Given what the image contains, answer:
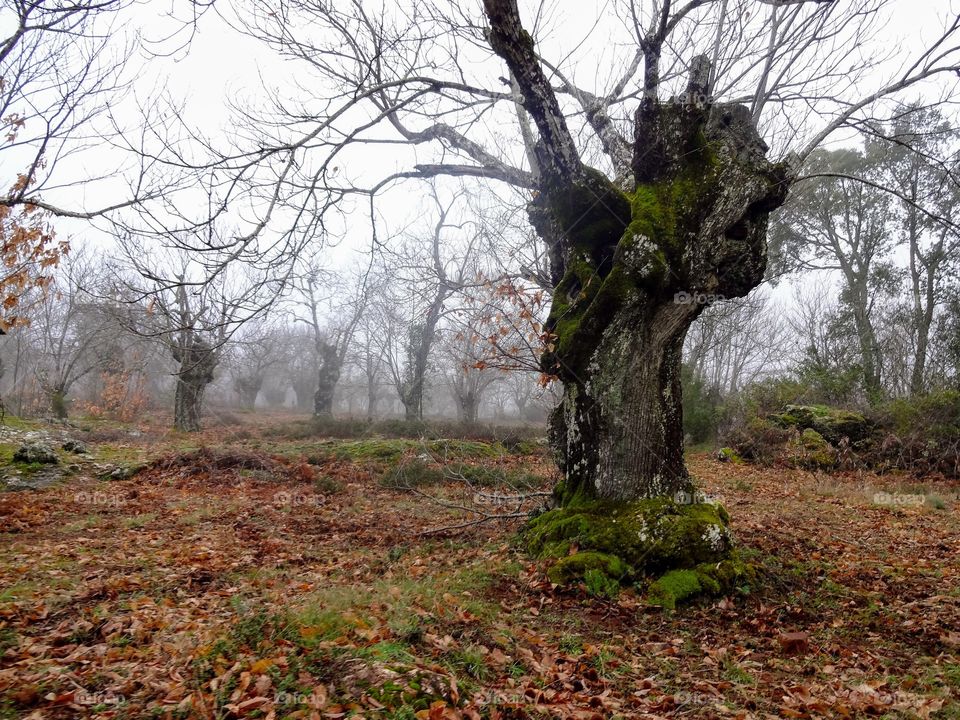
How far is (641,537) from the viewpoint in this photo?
508cm

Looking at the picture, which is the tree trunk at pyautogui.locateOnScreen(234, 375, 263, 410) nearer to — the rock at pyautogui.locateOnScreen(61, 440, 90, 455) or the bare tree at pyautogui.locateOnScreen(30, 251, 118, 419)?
the bare tree at pyautogui.locateOnScreen(30, 251, 118, 419)

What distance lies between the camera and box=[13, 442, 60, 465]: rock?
10008 millimetres

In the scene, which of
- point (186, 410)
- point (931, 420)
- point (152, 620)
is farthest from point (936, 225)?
point (186, 410)

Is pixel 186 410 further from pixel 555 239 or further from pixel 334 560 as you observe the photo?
pixel 555 239

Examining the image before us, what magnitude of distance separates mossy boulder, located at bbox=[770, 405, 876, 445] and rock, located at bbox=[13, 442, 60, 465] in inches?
670

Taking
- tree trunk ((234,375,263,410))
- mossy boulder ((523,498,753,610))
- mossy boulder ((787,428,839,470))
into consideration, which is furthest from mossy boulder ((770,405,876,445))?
tree trunk ((234,375,263,410))

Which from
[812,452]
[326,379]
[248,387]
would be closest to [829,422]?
[812,452]

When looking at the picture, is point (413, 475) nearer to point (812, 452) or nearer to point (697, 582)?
point (697, 582)

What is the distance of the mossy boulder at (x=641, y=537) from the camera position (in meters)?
4.97

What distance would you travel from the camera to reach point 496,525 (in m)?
7.48

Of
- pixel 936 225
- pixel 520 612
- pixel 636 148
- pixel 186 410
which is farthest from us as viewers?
pixel 186 410

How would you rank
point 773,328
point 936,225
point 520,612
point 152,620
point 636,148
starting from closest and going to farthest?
point 152,620 < point 520,612 < point 636,148 < point 936,225 < point 773,328

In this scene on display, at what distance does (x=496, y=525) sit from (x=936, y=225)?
18887mm

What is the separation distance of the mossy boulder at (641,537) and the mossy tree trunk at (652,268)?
8.2 inches
